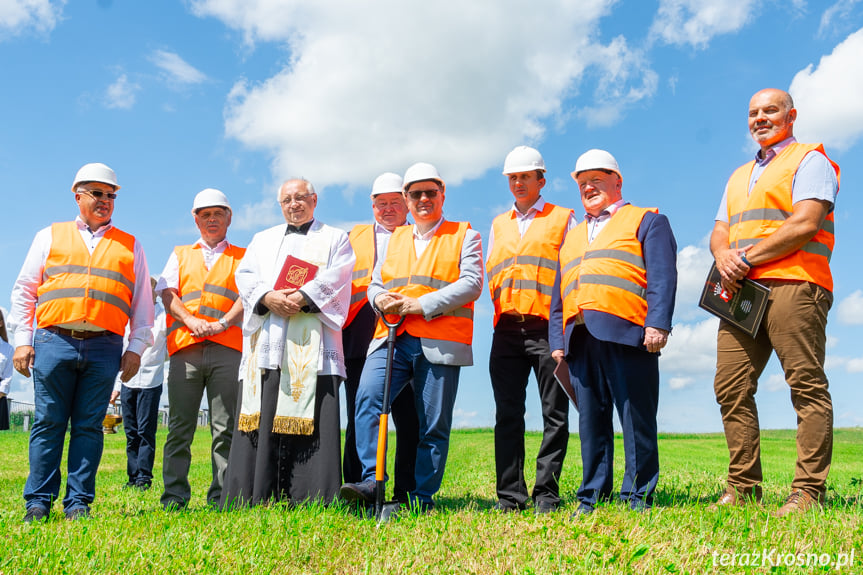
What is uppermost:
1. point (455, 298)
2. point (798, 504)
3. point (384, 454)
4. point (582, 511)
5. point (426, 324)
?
point (455, 298)

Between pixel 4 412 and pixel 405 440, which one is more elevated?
pixel 405 440

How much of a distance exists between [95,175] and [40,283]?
107cm

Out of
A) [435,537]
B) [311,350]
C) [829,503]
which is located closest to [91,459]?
[311,350]

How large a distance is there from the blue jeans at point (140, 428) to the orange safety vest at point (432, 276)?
17.2 ft

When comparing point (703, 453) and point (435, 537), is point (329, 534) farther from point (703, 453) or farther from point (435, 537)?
point (703, 453)

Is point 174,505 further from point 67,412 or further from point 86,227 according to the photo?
point 86,227

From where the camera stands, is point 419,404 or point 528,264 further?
point 528,264

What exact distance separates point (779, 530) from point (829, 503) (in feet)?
5.01

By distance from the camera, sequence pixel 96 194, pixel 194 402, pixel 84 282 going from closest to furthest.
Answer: pixel 84 282
pixel 96 194
pixel 194 402

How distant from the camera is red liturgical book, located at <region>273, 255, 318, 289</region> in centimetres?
608

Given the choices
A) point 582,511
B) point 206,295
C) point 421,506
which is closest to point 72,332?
point 206,295

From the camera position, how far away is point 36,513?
231 inches

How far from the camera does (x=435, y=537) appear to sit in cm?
432

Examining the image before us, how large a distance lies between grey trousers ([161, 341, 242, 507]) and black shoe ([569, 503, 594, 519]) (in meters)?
3.28
